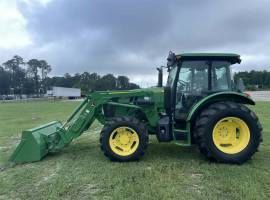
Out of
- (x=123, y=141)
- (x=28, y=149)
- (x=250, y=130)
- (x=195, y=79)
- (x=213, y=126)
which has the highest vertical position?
(x=195, y=79)

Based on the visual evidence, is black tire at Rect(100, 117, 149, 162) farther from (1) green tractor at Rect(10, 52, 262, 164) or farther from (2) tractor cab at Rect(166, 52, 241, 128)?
(2) tractor cab at Rect(166, 52, 241, 128)

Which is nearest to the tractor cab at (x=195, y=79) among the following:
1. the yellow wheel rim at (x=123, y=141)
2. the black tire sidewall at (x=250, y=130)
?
the black tire sidewall at (x=250, y=130)

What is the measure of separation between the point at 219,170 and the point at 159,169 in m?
1.10

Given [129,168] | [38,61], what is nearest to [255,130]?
[129,168]

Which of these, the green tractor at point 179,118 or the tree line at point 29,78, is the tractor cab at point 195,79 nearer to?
the green tractor at point 179,118

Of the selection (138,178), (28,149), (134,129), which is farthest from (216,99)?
(28,149)

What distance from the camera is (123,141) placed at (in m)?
6.54

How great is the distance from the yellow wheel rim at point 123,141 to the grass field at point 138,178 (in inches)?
13.7

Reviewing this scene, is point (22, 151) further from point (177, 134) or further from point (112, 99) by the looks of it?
point (177, 134)

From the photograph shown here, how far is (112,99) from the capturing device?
717 centimetres

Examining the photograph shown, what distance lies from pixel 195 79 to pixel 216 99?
0.64 metres

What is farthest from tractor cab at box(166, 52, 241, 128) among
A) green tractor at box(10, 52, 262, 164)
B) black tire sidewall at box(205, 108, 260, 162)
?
black tire sidewall at box(205, 108, 260, 162)

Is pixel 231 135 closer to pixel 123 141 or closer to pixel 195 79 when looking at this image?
pixel 195 79

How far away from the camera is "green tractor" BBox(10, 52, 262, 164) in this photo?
20.4 ft
